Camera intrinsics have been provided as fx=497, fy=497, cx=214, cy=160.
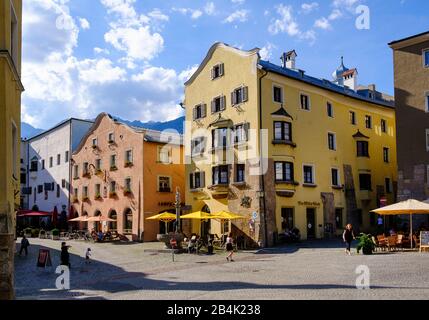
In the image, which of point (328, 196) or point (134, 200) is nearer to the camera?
point (328, 196)

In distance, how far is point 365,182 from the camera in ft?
146

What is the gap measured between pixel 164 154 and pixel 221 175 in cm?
1040

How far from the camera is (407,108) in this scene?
36000mm

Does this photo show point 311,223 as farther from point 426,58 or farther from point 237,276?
point 237,276

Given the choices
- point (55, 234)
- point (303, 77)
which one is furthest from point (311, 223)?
point (55, 234)

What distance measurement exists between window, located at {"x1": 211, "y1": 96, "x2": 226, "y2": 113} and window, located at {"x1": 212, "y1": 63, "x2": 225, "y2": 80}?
6.17ft

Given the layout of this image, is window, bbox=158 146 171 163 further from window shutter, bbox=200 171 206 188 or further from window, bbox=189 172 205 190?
window shutter, bbox=200 171 206 188

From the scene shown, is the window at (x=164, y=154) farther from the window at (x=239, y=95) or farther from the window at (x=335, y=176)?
the window at (x=335, y=176)

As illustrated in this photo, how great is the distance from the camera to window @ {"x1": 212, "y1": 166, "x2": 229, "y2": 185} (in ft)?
127

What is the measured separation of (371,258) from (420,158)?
1401cm

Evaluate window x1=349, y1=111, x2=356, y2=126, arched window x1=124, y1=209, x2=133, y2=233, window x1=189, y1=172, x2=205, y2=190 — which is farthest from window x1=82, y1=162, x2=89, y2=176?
window x1=349, y1=111, x2=356, y2=126
